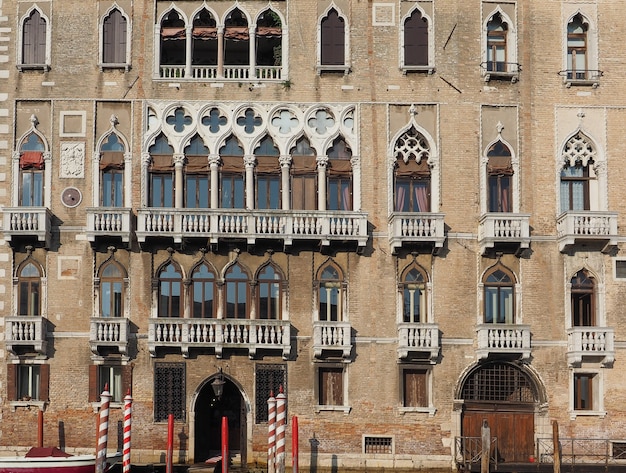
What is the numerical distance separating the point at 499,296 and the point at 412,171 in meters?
4.28

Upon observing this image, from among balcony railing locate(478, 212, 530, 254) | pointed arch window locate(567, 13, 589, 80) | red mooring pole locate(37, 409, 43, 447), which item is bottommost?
red mooring pole locate(37, 409, 43, 447)

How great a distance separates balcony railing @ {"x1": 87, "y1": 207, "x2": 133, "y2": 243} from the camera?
1267 inches

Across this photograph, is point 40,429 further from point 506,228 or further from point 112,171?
point 506,228

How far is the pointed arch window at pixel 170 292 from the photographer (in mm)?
32906

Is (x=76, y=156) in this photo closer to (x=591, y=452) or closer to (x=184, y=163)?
(x=184, y=163)

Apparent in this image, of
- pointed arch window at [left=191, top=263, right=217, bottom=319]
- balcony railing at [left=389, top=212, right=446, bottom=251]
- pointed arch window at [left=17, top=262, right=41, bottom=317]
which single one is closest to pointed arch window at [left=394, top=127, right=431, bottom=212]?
balcony railing at [left=389, top=212, right=446, bottom=251]

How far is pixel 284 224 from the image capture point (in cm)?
3228

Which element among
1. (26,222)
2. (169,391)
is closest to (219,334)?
(169,391)

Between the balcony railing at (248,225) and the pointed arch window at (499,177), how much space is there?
397 cm

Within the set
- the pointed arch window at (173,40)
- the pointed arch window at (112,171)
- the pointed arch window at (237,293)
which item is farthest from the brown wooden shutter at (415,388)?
the pointed arch window at (173,40)

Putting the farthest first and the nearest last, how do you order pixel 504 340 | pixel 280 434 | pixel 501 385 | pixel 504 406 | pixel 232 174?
pixel 232 174
pixel 501 385
pixel 504 406
pixel 504 340
pixel 280 434

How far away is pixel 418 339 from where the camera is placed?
32.3 m

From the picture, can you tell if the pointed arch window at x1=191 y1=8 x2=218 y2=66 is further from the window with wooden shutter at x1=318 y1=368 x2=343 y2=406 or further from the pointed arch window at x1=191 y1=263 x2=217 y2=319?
the window with wooden shutter at x1=318 y1=368 x2=343 y2=406

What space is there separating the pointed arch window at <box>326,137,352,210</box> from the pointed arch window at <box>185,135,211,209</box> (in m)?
3.44
